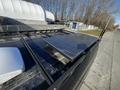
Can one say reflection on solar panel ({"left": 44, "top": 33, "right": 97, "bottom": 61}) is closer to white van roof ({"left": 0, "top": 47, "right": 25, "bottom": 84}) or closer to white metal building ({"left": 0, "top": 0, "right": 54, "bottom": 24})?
white van roof ({"left": 0, "top": 47, "right": 25, "bottom": 84})

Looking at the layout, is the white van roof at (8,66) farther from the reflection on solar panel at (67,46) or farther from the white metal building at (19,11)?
the white metal building at (19,11)

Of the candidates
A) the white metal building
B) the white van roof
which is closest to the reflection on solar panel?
the white van roof

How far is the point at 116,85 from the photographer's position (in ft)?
10.7

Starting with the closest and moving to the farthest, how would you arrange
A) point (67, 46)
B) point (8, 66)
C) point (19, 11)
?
1. point (8, 66)
2. point (67, 46)
3. point (19, 11)

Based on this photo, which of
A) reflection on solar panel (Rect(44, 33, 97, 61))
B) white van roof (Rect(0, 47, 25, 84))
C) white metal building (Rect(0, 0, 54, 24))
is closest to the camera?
white van roof (Rect(0, 47, 25, 84))

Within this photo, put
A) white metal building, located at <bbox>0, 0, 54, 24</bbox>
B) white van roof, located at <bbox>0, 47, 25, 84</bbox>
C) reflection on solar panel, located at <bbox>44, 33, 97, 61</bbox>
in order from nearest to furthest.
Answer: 1. white van roof, located at <bbox>0, 47, 25, 84</bbox>
2. reflection on solar panel, located at <bbox>44, 33, 97, 61</bbox>
3. white metal building, located at <bbox>0, 0, 54, 24</bbox>

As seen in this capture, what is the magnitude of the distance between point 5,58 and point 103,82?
292 centimetres

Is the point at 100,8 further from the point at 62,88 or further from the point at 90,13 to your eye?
the point at 62,88

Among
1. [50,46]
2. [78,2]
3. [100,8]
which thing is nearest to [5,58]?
[50,46]

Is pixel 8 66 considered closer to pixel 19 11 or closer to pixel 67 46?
pixel 67 46

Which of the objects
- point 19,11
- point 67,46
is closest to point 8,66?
point 67,46

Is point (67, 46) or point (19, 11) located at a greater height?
point (19, 11)

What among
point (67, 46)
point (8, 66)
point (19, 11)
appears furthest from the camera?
point (19, 11)

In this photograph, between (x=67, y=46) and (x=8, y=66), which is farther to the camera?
(x=67, y=46)
